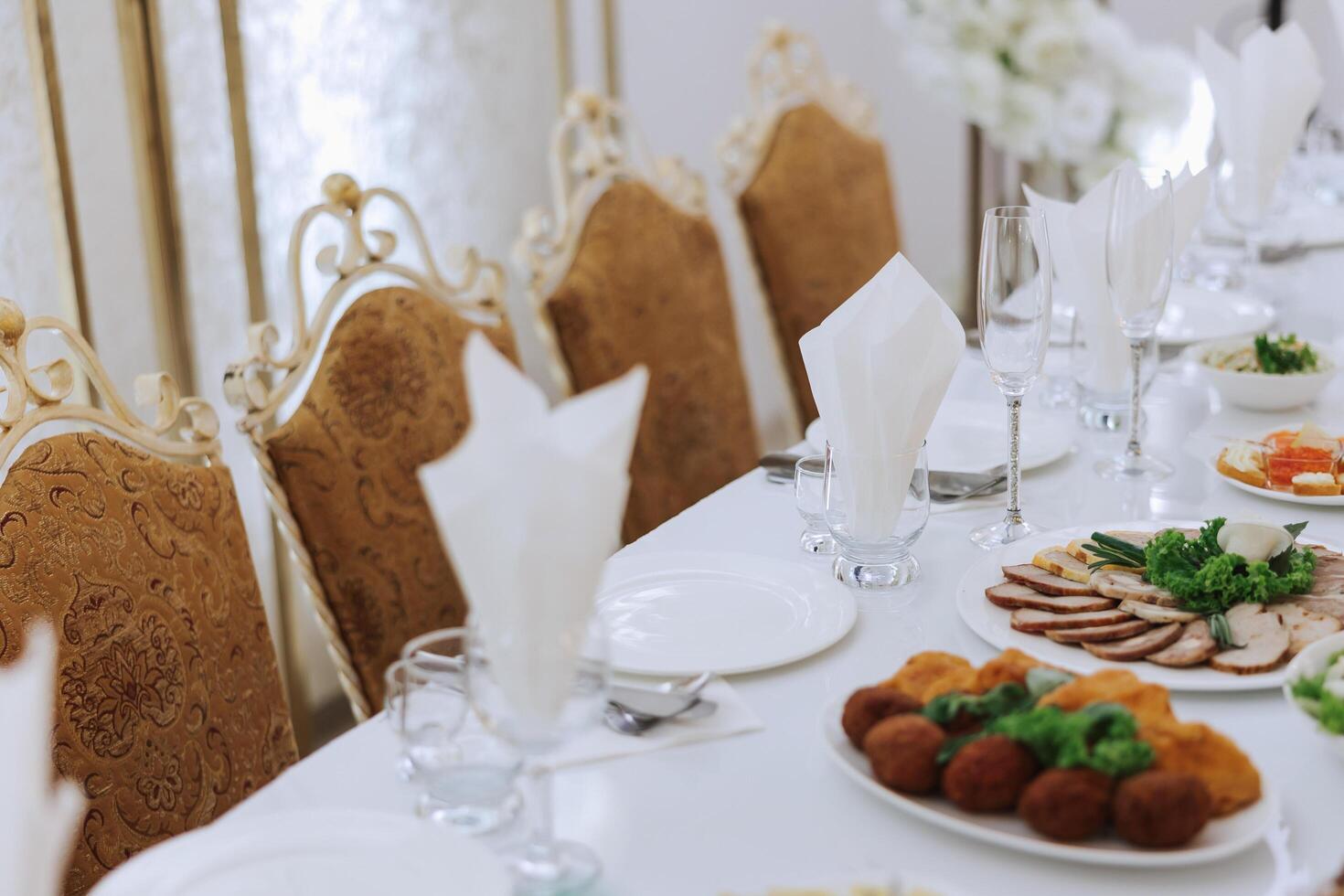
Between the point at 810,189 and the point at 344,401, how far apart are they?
1310mm

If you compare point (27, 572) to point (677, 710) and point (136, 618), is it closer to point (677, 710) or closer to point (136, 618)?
point (136, 618)

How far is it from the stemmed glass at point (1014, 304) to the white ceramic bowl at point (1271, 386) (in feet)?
1.56

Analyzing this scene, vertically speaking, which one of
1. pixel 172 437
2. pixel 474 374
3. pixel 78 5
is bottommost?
pixel 172 437

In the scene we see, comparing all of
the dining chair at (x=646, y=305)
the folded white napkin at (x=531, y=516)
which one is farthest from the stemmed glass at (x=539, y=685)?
the dining chair at (x=646, y=305)

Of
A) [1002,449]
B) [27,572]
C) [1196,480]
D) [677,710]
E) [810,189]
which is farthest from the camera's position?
[810,189]

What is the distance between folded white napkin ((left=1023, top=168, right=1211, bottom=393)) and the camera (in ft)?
5.41

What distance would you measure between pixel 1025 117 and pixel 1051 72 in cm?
10

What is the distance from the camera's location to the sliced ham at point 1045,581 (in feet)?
3.72

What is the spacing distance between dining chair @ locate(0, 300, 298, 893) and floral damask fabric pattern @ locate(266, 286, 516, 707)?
0.15 meters

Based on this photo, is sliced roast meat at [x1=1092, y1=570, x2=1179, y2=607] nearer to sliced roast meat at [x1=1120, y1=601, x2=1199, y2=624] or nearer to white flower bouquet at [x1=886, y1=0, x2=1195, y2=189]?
sliced roast meat at [x1=1120, y1=601, x2=1199, y2=624]

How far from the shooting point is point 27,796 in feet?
2.05

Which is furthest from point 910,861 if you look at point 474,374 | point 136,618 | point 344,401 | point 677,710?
point 344,401

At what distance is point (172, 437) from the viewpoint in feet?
7.20

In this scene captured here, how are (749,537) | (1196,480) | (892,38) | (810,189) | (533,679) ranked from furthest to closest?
(892,38), (810,189), (1196,480), (749,537), (533,679)
